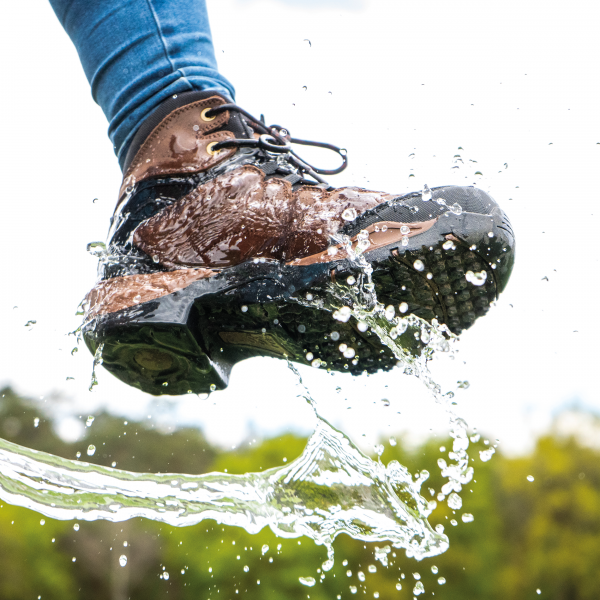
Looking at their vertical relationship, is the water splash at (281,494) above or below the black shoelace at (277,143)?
below

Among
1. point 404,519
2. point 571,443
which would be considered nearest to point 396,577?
point 571,443

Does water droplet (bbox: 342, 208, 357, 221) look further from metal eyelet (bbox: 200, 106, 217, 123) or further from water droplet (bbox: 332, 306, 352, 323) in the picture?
metal eyelet (bbox: 200, 106, 217, 123)

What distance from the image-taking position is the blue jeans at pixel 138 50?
158 centimetres

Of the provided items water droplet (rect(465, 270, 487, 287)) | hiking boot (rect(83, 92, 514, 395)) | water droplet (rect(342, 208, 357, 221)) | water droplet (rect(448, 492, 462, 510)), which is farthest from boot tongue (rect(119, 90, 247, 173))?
water droplet (rect(448, 492, 462, 510))

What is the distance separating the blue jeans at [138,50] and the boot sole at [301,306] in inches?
20.6

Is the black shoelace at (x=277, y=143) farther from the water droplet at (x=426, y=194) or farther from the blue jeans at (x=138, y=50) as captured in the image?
the water droplet at (x=426, y=194)

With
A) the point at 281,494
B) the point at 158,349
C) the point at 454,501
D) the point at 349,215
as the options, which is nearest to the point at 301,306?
the point at 349,215

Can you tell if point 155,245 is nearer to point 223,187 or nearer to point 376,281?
point 223,187

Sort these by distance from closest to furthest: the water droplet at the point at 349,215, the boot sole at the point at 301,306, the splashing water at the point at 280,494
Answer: the boot sole at the point at 301,306, the water droplet at the point at 349,215, the splashing water at the point at 280,494

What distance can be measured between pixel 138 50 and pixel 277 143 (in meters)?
0.40

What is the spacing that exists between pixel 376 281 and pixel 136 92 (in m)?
0.77

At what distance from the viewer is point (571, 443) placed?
24.6m

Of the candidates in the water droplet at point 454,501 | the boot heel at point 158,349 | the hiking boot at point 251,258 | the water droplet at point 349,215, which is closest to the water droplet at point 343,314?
the hiking boot at point 251,258

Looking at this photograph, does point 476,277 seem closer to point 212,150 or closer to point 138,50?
point 212,150
